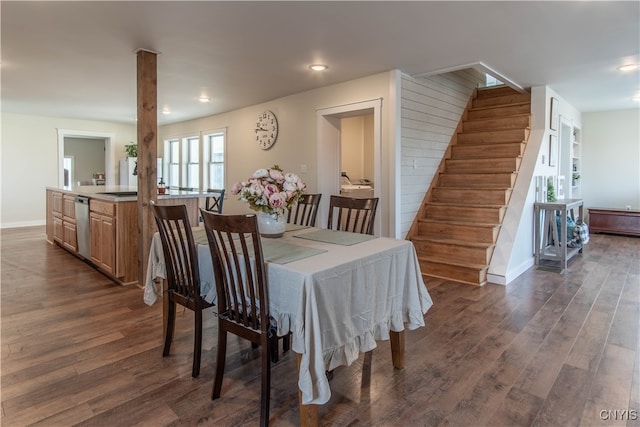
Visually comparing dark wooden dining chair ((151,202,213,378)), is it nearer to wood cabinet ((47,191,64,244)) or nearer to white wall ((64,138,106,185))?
wood cabinet ((47,191,64,244))

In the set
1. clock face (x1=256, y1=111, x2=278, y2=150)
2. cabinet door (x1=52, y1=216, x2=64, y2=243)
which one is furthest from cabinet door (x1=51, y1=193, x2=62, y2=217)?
clock face (x1=256, y1=111, x2=278, y2=150)

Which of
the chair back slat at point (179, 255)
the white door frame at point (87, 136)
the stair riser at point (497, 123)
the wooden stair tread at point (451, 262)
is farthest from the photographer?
the white door frame at point (87, 136)

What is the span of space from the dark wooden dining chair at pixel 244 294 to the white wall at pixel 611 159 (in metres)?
8.02

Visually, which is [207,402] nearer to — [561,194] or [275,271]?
[275,271]

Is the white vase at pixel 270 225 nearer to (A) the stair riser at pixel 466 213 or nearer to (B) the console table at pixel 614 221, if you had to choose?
(A) the stair riser at pixel 466 213

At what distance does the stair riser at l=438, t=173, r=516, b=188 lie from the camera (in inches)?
191

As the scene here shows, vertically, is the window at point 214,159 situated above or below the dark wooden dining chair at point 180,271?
above

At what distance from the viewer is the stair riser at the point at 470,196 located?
186 inches

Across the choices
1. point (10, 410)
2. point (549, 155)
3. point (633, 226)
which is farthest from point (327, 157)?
point (633, 226)

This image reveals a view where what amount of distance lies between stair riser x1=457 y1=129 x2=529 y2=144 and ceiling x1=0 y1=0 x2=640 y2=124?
636mm

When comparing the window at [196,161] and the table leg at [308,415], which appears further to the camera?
the window at [196,161]

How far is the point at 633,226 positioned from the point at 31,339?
8.75 metres

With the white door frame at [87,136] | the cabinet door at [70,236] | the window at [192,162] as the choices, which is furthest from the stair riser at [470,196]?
the white door frame at [87,136]

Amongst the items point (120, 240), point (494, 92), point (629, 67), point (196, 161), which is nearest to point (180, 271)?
point (120, 240)
